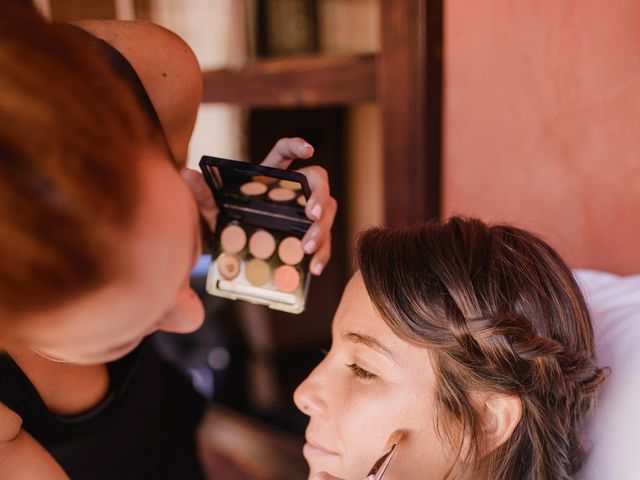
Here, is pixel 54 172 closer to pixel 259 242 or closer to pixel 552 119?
pixel 259 242

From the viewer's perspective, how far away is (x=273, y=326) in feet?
8.18

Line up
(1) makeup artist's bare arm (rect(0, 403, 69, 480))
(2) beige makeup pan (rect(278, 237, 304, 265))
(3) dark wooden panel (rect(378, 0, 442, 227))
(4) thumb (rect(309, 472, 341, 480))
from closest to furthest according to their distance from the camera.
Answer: (1) makeup artist's bare arm (rect(0, 403, 69, 480)) < (4) thumb (rect(309, 472, 341, 480)) < (2) beige makeup pan (rect(278, 237, 304, 265)) < (3) dark wooden panel (rect(378, 0, 442, 227))

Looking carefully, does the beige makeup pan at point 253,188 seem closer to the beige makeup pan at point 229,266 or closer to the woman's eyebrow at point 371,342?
the beige makeup pan at point 229,266

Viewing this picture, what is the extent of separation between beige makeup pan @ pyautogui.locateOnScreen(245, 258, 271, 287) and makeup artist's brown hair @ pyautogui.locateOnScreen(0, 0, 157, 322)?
497mm

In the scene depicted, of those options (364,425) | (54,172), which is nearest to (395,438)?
(364,425)

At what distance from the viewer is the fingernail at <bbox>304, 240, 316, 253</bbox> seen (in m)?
0.91

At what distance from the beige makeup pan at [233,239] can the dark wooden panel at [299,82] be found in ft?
1.75

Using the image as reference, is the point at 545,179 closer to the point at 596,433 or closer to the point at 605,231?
the point at 605,231

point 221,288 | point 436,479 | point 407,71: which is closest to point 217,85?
point 407,71

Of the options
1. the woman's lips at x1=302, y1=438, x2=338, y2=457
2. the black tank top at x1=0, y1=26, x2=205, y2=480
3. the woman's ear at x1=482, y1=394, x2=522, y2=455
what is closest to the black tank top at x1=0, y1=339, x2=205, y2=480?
the black tank top at x1=0, y1=26, x2=205, y2=480

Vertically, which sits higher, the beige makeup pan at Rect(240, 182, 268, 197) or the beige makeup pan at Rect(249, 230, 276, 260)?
the beige makeup pan at Rect(240, 182, 268, 197)

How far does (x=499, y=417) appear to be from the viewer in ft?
2.69

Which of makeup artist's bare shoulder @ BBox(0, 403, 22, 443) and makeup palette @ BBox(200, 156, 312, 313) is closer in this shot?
makeup artist's bare shoulder @ BBox(0, 403, 22, 443)

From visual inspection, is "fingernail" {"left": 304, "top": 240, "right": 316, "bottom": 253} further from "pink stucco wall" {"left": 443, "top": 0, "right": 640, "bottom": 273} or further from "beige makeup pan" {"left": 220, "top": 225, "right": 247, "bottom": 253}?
"pink stucco wall" {"left": 443, "top": 0, "right": 640, "bottom": 273}
